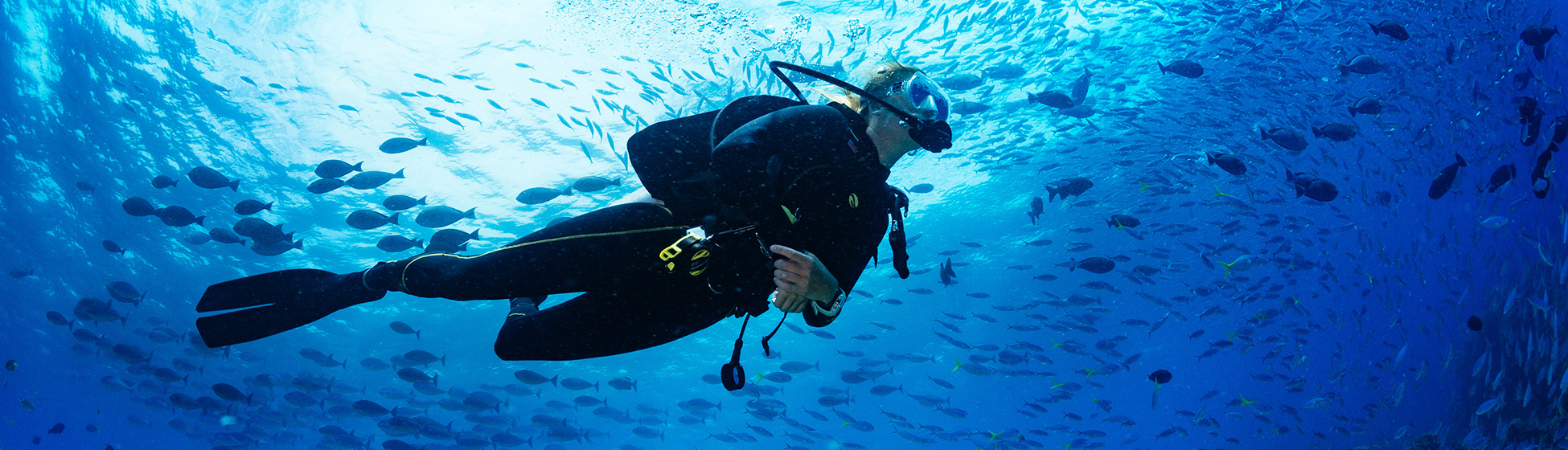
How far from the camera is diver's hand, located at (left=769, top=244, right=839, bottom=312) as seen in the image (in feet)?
6.30

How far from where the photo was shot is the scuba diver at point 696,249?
2.04m

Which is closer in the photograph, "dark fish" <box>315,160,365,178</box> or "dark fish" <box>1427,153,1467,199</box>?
"dark fish" <box>1427,153,1467,199</box>

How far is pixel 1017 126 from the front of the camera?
15133mm

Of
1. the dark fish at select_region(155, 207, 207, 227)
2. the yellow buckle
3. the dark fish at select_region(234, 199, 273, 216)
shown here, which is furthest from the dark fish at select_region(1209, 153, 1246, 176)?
the dark fish at select_region(155, 207, 207, 227)

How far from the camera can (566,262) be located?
7.55 ft

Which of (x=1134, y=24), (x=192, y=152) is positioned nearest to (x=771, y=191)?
(x=1134, y=24)

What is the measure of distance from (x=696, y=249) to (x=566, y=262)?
643 mm

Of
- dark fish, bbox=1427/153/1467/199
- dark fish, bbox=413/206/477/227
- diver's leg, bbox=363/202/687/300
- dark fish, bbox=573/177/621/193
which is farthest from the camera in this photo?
dark fish, bbox=413/206/477/227

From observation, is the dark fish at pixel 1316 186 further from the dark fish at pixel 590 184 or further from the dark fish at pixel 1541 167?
the dark fish at pixel 590 184

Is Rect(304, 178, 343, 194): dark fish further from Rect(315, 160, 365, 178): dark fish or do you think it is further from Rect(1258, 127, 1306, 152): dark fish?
Rect(1258, 127, 1306, 152): dark fish

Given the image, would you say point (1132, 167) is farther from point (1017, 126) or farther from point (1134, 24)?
point (1134, 24)

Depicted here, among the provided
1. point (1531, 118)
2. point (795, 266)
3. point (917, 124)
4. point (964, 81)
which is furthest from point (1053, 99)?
point (795, 266)

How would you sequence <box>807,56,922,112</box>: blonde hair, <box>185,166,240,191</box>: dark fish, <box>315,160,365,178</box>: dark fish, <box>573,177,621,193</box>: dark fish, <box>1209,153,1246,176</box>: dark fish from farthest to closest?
1. <box>573,177,621,193</box>: dark fish
2. <box>185,166,240,191</box>: dark fish
3. <box>315,160,365,178</box>: dark fish
4. <box>1209,153,1246,176</box>: dark fish
5. <box>807,56,922,112</box>: blonde hair

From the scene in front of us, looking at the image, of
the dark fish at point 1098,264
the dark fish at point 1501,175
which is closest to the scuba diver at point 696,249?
the dark fish at point 1098,264
